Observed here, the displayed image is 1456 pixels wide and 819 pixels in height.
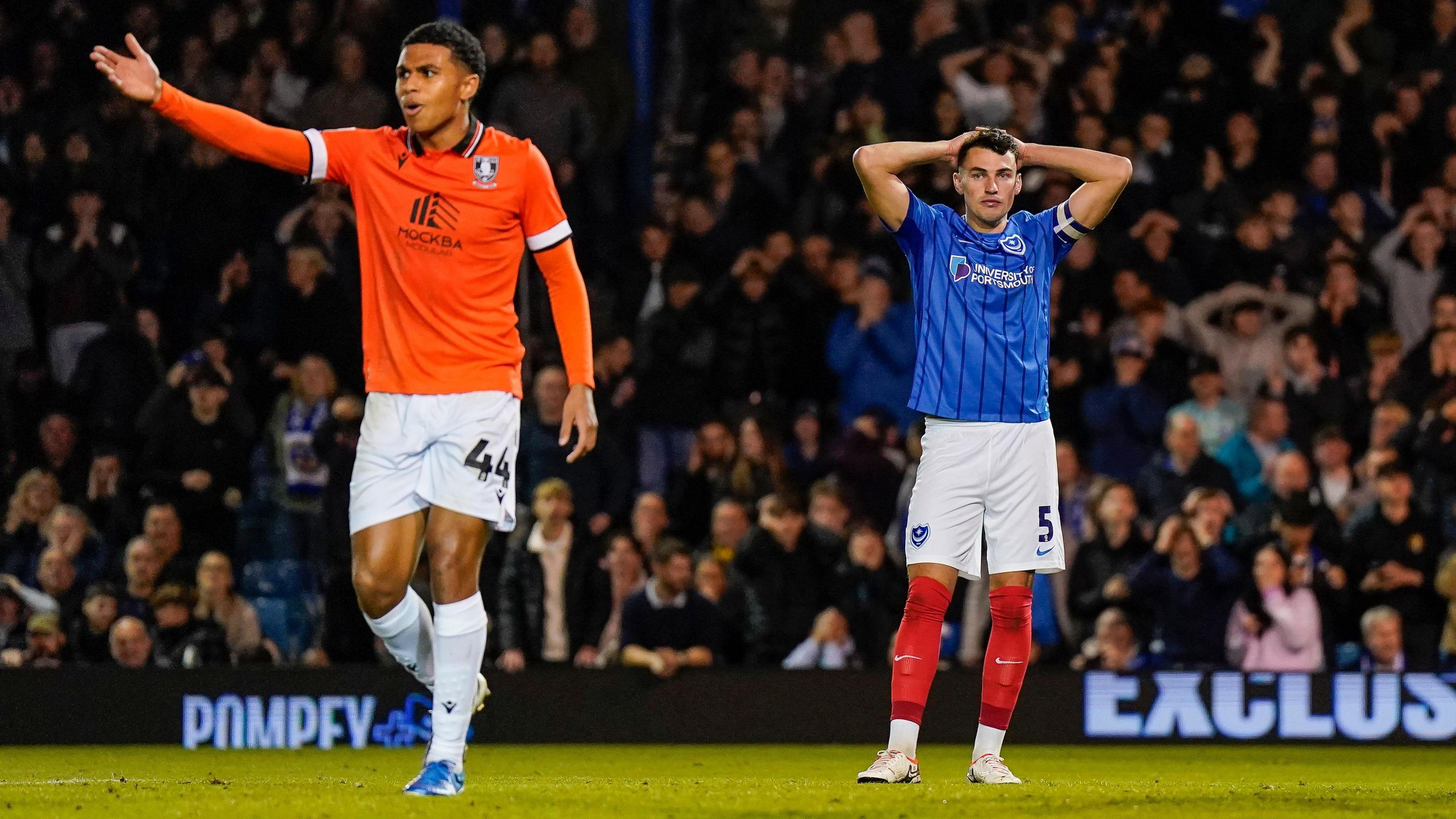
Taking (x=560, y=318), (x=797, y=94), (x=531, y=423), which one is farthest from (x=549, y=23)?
(x=560, y=318)

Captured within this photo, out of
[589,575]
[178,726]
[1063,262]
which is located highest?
[1063,262]

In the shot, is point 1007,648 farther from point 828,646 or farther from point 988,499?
point 828,646

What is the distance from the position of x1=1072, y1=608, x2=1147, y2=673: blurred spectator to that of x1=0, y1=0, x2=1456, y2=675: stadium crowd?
3 cm

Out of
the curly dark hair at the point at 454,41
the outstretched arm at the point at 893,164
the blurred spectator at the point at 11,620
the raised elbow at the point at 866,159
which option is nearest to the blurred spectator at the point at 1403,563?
the outstretched arm at the point at 893,164

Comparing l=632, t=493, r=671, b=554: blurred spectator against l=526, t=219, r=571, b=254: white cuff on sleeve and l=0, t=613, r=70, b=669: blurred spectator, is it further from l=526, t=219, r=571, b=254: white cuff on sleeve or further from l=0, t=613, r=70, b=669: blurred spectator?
l=526, t=219, r=571, b=254: white cuff on sleeve

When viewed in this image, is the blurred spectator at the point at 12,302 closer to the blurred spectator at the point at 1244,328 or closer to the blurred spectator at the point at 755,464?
the blurred spectator at the point at 755,464

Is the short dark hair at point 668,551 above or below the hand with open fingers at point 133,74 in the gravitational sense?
below

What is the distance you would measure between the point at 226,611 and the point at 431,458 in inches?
254

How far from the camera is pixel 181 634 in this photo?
42.6ft

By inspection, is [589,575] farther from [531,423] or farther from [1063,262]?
[1063,262]

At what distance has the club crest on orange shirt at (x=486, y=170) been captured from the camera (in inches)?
282

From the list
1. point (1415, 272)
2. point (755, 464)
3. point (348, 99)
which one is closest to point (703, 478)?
point (755, 464)

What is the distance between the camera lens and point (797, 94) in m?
17.5

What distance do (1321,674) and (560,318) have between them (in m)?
6.72
